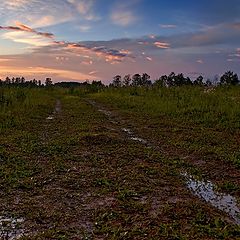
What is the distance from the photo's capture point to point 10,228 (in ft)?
14.5

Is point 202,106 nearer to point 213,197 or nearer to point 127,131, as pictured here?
point 127,131

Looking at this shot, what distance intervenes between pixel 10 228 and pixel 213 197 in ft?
10.3

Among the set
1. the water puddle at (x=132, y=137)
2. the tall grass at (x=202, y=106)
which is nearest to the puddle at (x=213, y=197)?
the water puddle at (x=132, y=137)

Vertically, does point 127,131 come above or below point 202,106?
below

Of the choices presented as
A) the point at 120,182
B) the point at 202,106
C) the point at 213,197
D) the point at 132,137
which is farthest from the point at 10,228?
the point at 202,106

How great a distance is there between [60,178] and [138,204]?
190cm

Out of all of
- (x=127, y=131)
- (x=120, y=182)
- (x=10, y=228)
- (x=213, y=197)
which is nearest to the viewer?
(x=10, y=228)

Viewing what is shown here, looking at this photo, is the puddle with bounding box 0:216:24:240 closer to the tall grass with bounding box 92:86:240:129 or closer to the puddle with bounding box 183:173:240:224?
the puddle with bounding box 183:173:240:224

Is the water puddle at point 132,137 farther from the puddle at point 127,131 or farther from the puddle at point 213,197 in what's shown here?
the puddle at point 213,197

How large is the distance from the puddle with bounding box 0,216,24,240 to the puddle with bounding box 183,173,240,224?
108 inches

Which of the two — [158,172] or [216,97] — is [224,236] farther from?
[216,97]

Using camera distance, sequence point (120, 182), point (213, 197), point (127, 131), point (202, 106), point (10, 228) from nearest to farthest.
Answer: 1. point (10, 228)
2. point (213, 197)
3. point (120, 182)
4. point (127, 131)
5. point (202, 106)

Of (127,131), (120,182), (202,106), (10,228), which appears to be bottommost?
(10,228)

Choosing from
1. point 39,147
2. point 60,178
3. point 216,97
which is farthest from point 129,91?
point 60,178
